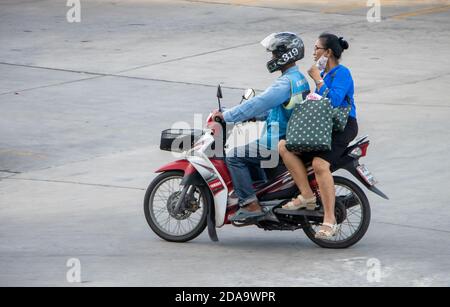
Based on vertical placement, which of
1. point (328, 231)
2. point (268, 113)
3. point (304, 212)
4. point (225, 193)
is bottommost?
point (328, 231)

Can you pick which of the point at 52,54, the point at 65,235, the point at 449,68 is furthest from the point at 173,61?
the point at 65,235

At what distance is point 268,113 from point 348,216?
1.06 metres

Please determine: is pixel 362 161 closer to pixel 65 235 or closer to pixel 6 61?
pixel 65 235

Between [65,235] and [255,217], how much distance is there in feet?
5.58

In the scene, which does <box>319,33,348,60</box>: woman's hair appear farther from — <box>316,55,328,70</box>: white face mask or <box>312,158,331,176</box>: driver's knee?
<box>312,158,331,176</box>: driver's knee

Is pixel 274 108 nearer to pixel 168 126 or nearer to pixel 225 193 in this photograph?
pixel 225 193

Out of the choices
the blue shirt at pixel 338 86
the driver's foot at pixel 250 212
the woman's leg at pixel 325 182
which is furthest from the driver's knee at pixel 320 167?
the driver's foot at pixel 250 212

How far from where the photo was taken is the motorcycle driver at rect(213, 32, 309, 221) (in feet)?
29.1

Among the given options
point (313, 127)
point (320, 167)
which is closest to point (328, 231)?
point (320, 167)

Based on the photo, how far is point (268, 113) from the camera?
9.16 metres

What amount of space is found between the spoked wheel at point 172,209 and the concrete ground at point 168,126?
0.41ft

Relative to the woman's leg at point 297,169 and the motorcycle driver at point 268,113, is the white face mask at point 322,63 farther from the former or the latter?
the woman's leg at point 297,169

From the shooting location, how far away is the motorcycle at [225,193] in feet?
29.5

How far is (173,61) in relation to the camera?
17.5m
